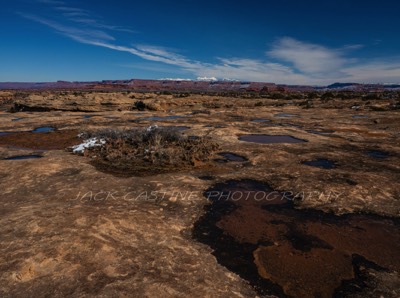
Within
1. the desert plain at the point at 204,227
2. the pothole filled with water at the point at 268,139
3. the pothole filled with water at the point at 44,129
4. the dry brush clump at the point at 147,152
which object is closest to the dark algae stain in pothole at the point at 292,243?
the desert plain at the point at 204,227

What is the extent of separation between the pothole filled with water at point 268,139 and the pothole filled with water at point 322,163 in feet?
11.1

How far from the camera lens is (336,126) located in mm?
18656

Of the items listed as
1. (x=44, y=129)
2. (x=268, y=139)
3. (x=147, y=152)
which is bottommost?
(x=44, y=129)

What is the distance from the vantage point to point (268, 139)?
Answer: 14.5 meters

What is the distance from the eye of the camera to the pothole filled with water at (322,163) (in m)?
9.62

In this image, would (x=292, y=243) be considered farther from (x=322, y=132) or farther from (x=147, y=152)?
(x=322, y=132)

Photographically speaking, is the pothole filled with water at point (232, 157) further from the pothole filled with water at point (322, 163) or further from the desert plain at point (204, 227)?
the pothole filled with water at point (322, 163)

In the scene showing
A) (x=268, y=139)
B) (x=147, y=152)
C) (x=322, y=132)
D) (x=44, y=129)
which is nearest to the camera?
(x=147, y=152)

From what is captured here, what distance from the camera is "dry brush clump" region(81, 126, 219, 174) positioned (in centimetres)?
927

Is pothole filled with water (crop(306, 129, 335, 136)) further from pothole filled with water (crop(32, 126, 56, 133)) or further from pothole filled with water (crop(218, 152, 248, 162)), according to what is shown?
pothole filled with water (crop(32, 126, 56, 133))

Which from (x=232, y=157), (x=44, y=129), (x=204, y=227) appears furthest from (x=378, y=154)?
(x=44, y=129)

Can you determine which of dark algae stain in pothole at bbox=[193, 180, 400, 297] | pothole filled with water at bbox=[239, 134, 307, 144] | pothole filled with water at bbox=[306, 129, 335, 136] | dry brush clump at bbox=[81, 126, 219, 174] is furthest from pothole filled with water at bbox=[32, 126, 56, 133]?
pothole filled with water at bbox=[306, 129, 335, 136]

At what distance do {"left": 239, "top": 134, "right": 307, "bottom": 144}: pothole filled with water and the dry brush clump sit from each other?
2906mm

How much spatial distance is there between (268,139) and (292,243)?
9663mm
